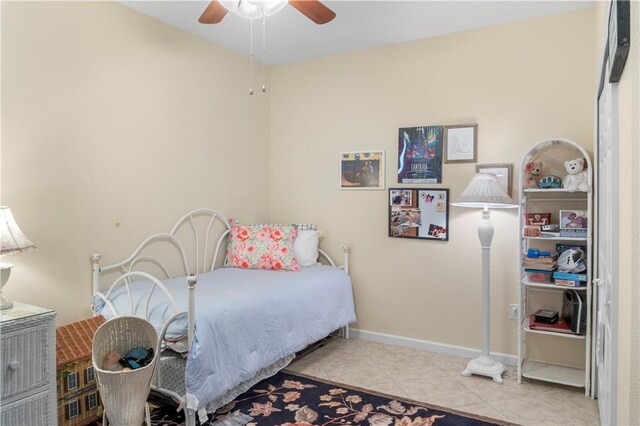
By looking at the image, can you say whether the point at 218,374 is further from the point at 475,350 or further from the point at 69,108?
the point at 475,350

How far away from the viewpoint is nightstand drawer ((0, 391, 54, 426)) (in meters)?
1.86

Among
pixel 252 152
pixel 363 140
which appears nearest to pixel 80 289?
pixel 252 152

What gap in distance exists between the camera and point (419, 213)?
12.1 ft

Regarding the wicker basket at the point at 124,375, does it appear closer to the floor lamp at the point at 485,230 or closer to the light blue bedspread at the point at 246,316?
the light blue bedspread at the point at 246,316

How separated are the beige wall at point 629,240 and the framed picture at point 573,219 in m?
1.75

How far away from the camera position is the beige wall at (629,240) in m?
0.97

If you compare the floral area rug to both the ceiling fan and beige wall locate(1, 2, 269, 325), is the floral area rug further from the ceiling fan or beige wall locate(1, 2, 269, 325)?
→ the ceiling fan

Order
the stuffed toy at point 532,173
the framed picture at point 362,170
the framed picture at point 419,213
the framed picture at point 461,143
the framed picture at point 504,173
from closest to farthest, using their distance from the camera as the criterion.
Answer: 1. the stuffed toy at point 532,173
2. the framed picture at point 504,173
3. the framed picture at point 461,143
4. the framed picture at point 419,213
5. the framed picture at point 362,170

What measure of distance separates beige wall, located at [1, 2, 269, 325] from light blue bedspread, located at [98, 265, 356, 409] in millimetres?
441

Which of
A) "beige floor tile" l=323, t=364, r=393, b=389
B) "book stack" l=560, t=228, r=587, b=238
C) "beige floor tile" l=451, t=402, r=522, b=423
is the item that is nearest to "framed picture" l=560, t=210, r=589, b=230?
"book stack" l=560, t=228, r=587, b=238

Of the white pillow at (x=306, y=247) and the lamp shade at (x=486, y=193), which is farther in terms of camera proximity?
the white pillow at (x=306, y=247)

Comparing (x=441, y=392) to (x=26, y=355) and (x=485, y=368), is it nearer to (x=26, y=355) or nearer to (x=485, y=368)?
(x=485, y=368)

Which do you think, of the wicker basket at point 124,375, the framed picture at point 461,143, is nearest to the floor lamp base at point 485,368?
the framed picture at point 461,143

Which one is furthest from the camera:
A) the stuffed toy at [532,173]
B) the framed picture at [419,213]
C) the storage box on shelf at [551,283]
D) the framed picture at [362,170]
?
the framed picture at [362,170]
